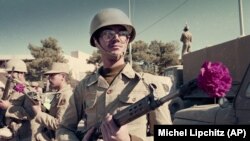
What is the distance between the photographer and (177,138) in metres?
2.06

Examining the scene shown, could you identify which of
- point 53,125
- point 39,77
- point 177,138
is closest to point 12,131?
point 53,125

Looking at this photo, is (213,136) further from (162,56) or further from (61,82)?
(162,56)

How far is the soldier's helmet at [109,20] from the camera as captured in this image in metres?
2.31

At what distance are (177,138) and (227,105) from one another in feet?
5.67

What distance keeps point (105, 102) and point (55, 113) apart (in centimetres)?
224

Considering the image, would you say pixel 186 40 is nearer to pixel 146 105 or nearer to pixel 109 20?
pixel 109 20

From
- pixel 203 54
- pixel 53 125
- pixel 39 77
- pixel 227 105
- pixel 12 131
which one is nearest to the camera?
pixel 227 105

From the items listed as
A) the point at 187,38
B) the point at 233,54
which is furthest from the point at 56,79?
the point at 187,38

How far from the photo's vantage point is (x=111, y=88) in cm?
229

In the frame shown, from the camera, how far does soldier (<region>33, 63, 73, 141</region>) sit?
414cm

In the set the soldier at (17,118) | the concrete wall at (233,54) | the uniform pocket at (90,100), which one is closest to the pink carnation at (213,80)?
the uniform pocket at (90,100)

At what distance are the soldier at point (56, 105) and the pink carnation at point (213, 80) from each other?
2.86 metres

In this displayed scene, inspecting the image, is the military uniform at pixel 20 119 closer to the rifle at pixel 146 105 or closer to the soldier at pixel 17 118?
the soldier at pixel 17 118

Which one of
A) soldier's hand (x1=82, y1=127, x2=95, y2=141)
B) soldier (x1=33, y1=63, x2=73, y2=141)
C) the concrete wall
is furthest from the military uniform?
the concrete wall
